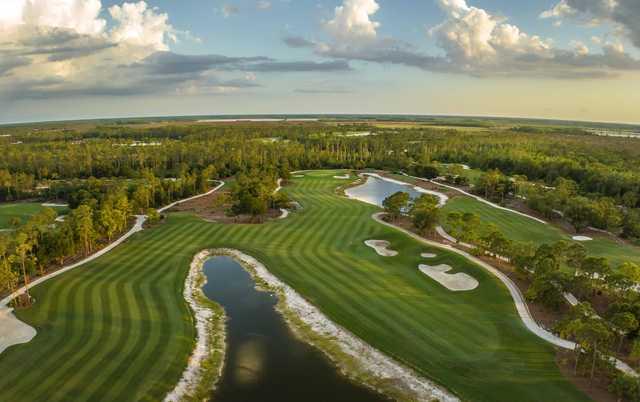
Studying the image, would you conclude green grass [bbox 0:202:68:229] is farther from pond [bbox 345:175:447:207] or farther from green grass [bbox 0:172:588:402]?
pond [bbox 345:175:447:207]

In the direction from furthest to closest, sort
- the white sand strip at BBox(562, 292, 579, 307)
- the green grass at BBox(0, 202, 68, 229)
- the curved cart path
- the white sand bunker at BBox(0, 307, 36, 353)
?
the green grass at BBox(0, 202, 68, 229) < the white sand strip at BBox(562, 292, 579, 307) < the curved cart path < the white sand bunker at BBox(0, 307, 36, 353)

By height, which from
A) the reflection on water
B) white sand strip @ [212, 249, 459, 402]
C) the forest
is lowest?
the reflection on water

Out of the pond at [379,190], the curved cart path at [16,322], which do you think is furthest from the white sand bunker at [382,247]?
the pond at [379,190]

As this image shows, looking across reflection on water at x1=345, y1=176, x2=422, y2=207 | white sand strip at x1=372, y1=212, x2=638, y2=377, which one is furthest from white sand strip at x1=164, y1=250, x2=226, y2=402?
reflection on water at x1=345, y1=176, x2=422, y2=207

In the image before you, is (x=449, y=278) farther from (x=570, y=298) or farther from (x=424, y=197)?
(x=424, y=197)

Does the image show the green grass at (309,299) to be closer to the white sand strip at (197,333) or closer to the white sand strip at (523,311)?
the white sand strip at (197,333)

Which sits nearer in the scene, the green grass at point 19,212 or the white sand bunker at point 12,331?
the white sand bunker at point 12,331

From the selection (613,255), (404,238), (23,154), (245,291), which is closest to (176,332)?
(245,291)

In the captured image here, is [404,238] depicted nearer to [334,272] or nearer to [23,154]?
[334,272]
